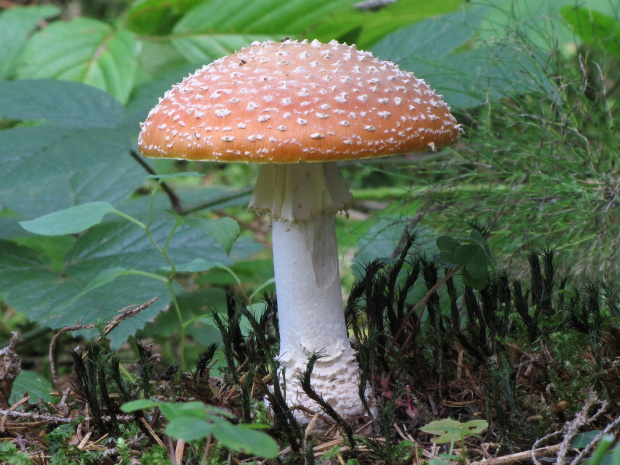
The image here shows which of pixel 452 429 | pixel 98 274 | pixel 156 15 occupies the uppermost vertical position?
pixel 156 15

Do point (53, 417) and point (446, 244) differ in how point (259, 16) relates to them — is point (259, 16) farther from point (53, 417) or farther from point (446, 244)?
point (53, 417)

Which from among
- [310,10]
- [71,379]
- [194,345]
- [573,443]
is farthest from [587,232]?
[194,345]

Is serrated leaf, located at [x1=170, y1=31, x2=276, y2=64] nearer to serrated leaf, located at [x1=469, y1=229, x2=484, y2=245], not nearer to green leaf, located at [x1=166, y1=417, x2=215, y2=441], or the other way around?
serrated leaf, located at [x1=469, y1=229, x2=484, y2=245]

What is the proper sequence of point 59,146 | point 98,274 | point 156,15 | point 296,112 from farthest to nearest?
point 156,15, point 59,146, point 98,274, point 296,112

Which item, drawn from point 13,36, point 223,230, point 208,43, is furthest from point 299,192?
point 13,36

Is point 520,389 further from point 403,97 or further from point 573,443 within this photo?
point 403,97

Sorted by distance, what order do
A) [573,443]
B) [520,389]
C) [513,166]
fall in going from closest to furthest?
[573,443] < [520,389] < [513,166]

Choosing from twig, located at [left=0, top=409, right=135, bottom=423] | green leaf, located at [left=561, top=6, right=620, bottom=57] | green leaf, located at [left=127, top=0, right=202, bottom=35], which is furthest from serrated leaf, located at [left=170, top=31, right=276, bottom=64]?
twig, located at [left=0, top=409, right=135, bottom=423]
